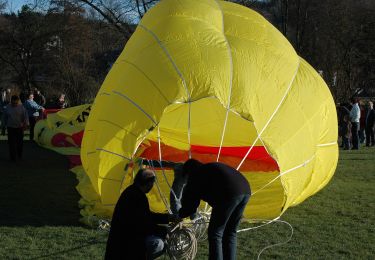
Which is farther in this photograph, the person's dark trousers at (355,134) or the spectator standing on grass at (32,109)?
the person's dark trousers at (355,134)

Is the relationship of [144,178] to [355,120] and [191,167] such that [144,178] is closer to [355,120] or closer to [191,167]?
[191,167]

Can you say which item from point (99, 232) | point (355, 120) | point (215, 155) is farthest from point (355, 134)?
point (99, 232)

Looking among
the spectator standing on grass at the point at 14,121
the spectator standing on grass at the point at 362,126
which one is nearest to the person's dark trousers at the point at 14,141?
the spectator standing on grass at the point at 14,121

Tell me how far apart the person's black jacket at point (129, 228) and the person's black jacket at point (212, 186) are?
1.50 ft

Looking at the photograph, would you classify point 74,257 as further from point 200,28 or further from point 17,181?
point 17,181

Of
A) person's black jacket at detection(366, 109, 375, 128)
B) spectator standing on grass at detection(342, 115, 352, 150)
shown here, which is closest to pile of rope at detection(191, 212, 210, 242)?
spectator standing on grass at detection(342, 115, 352, 150)

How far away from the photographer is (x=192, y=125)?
29.8 feet

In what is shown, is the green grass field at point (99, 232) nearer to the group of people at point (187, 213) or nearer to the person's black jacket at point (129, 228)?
the group of people at point (187, 213)

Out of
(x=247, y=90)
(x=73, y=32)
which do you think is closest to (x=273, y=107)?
(x=247, y=90)

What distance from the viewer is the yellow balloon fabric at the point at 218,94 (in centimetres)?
609

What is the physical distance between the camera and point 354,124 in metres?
15.0

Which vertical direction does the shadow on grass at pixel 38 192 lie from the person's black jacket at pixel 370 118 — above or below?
below

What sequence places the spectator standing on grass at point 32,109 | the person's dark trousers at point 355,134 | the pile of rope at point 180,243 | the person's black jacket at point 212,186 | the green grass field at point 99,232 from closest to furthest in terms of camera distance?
the person's black jacket at point 212,186
the pile of rope at point 180,243
the green grass field at point 99,232
the spectator standing on grass at point 32,109
the person's dark trousers at point 355,134

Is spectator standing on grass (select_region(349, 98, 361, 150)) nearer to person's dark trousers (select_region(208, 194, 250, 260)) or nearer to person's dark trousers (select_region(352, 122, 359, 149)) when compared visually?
person's dark trousers (select_region(352, 122, 359, 149))
